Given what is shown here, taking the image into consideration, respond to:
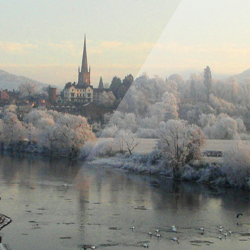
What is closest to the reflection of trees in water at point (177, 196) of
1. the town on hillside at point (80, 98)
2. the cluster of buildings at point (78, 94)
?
the town on hillside at point (80, 98)

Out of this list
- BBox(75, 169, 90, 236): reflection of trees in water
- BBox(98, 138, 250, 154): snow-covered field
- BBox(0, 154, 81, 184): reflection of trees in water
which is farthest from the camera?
BBox(98, 138, 250, 154): snow-covered field

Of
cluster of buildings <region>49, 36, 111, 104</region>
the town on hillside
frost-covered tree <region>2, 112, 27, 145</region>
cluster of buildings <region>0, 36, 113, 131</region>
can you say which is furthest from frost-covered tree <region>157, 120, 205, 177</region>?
cluster of buildings <region>49, 36, 111, 104</region>

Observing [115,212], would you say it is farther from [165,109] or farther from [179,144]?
[165,109]

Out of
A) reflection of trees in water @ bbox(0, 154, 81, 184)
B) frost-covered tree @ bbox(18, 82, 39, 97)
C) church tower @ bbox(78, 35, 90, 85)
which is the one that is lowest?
reflection of trees in water @ bbox(0, 154, 81, 184)

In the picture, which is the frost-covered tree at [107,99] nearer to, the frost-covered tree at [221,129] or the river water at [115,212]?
the frost-covered tree at [221,129]

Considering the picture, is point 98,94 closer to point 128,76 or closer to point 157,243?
point 128,76

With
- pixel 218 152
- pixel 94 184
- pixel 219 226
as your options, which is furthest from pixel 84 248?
pixel 218 152

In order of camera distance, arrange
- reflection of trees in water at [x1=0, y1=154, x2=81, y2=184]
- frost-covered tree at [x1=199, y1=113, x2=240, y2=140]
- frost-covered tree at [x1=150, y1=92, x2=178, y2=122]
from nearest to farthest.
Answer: reflection of trees in water at [x1=0, y1=154, x2=81, y2=184] → frost-covered tree at [x1=199, y1=113, x2=240, y2=140] → frost-covered tree at [x1=150, y1=92, x2=178, y2=122]

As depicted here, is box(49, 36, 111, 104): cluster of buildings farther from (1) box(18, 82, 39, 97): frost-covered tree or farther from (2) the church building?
(1) box(18, 82, 39, 97): frost-covered tree
